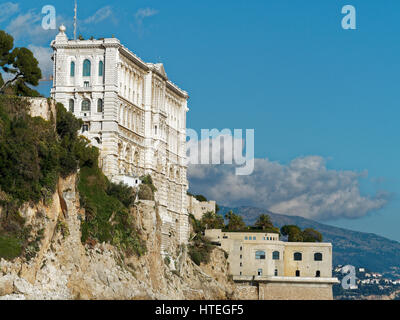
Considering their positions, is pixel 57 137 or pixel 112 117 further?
pixel 112 117

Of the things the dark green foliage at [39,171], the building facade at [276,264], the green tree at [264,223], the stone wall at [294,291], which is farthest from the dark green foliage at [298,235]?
the dark green foliage at [39,171]

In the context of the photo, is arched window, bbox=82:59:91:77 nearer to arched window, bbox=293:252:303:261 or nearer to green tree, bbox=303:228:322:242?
arched window, bbox=293:252:303:261

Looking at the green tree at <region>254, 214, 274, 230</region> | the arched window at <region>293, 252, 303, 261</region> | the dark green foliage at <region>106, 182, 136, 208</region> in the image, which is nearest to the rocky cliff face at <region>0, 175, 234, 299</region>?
the dark green foliage at <region>106, 182, 136, 208</region>

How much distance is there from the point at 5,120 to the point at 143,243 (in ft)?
69.4

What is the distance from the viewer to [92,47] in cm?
9069

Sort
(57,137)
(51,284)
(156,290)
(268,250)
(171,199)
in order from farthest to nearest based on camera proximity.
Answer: (268,250)
(171,199)
(156,290)
(57,137)
(51,284)

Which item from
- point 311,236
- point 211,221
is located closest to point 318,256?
point 211,221

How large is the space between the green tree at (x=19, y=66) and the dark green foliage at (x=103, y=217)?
8.54m

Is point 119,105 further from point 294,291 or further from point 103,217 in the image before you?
point 294,291

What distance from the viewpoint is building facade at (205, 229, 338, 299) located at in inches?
4426

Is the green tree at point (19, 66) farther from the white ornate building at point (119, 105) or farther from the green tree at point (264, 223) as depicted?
the green tree at point (264, 223)

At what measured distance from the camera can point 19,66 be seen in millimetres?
83500
